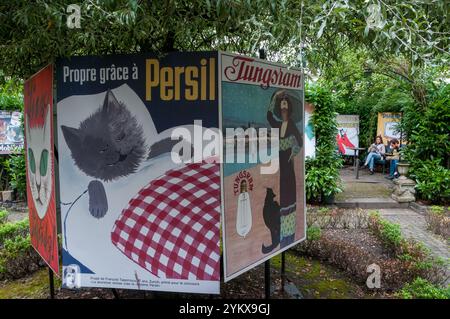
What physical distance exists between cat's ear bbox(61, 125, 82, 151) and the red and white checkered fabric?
68 cm

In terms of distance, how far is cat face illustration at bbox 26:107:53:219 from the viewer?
11.8 ft

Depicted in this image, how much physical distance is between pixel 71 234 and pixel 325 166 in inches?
278

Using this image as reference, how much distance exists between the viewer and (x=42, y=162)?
3766 mm

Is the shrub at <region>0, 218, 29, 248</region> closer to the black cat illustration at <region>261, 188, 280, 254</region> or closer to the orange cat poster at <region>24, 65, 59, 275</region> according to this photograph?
the orange cat poster at <region>24, 65, 59, 275</region>

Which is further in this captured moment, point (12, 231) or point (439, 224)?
point (439, 224)

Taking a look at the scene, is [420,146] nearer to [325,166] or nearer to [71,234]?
[325,166]

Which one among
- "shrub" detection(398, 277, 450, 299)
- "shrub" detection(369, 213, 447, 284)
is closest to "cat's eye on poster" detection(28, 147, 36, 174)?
"shrub" detection(398, 277, 450, 299)

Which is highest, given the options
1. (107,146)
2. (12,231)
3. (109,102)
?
(109,102)

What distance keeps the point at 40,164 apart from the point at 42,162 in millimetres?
75

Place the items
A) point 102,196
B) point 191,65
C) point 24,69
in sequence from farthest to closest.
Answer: point 24,69 → point 102,196 → point 191,65

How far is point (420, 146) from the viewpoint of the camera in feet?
33.1

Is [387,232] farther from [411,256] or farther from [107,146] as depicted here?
[107,146]

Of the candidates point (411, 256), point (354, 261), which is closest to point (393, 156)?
point (411, 256)

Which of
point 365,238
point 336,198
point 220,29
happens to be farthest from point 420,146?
point 220,29
